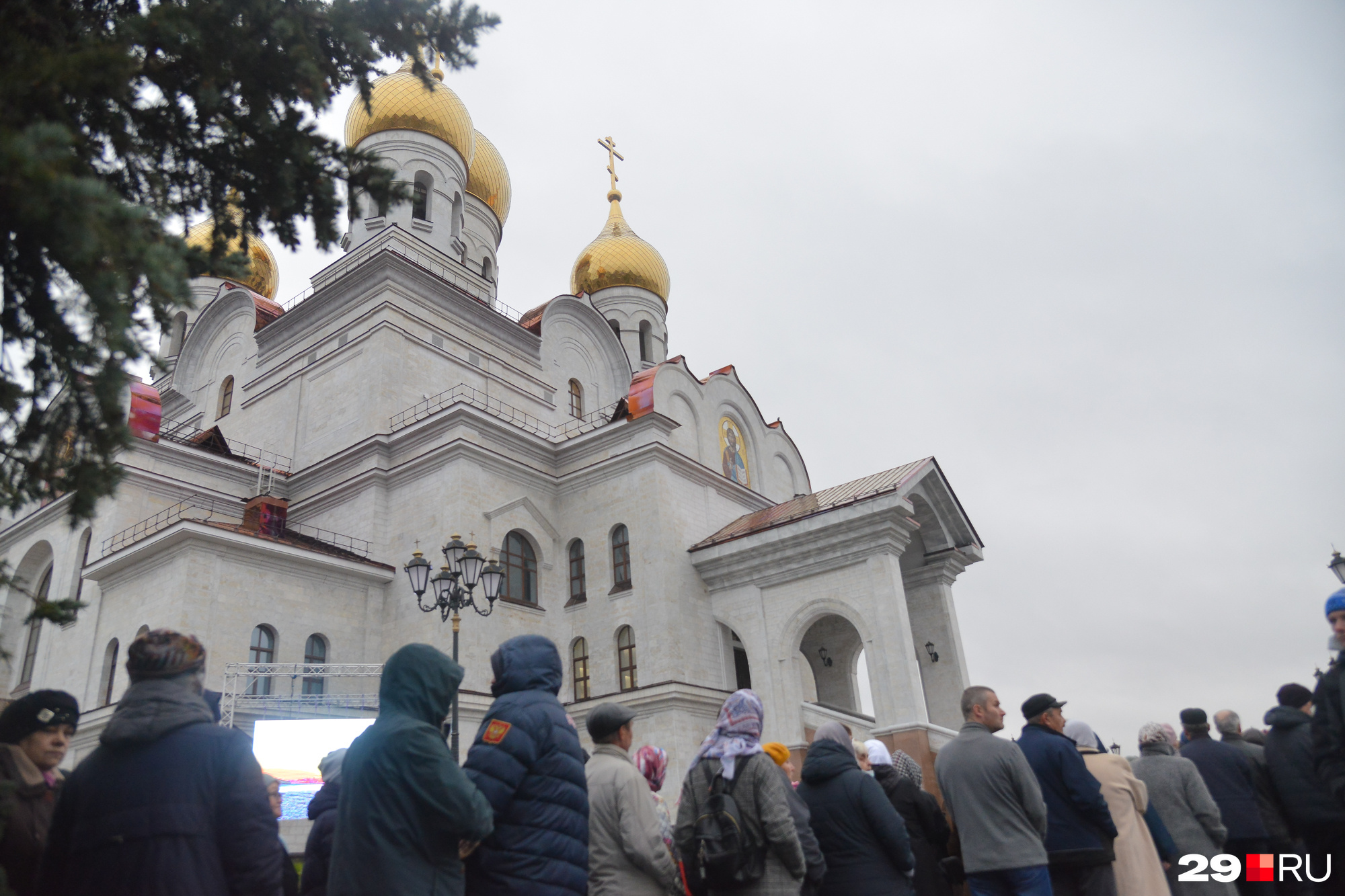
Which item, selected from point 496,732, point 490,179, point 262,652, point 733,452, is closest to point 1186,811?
point 496,732

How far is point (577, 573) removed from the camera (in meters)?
20.2

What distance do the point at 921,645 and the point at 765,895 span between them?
16.6 m

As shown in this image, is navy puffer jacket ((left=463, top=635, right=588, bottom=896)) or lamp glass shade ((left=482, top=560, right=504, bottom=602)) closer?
navy puffer jacket ((left=463, top=635, right=588, bottom=896))

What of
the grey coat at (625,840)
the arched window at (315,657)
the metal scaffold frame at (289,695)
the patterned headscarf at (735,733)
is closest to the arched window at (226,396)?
the arched window at (315,657)

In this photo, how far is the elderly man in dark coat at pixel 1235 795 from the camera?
20.4 feet

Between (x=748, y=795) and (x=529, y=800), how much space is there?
1289mm

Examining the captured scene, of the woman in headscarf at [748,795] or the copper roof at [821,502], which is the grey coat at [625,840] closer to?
the woman in headscarf at [748,795]

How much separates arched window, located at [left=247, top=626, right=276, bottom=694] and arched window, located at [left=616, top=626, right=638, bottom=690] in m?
6.62

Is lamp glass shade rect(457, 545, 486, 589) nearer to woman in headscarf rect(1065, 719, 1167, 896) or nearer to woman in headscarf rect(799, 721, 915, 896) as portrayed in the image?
woman in headscarf rect(799, 721, 915, 896)

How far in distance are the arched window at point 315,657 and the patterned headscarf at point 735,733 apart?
1376cm

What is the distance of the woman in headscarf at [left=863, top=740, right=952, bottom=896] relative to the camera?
5.92 meters

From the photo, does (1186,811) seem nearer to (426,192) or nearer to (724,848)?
Answer: (724,848)

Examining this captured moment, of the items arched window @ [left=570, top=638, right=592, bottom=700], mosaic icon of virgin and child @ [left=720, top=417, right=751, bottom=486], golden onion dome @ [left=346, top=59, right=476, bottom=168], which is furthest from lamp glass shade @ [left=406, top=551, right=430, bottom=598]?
golden onion dome @ [left=346, top=59, right=476, bottom=168]

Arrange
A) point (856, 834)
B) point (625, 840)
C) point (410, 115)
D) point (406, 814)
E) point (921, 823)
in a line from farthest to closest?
point (410, 115) < point (921, 823) < point (856, 834) < point (625, 840) < point (406, 814)
